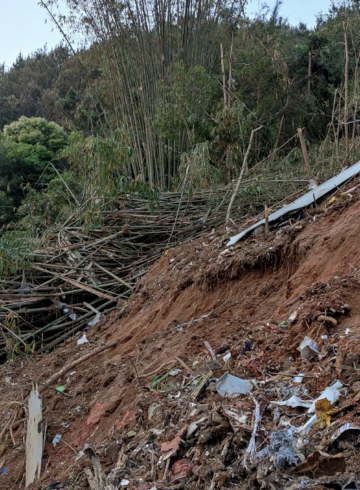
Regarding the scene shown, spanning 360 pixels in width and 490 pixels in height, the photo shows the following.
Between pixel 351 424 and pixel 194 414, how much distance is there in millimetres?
663

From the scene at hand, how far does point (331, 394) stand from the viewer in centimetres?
162

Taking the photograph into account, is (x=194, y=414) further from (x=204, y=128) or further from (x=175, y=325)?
(x=204, y=128)

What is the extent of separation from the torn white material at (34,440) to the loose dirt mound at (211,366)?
5 cm

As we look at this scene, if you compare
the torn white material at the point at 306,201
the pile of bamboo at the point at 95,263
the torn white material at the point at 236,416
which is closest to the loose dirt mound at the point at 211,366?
the torn white material at the point at 236,416

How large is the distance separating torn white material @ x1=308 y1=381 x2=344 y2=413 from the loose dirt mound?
3cm

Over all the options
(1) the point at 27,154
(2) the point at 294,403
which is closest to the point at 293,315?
(2) the point at 294,403

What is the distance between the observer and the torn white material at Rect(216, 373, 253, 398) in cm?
189

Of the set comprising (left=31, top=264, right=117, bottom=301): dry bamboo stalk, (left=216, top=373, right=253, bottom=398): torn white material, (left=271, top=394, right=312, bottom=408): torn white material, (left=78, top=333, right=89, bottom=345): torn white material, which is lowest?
(left=78, top=333, right=89, bottom=345): torn white material

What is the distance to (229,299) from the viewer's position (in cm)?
323

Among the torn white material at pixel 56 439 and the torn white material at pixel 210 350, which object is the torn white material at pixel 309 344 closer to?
the torn white material at pixel 210 350

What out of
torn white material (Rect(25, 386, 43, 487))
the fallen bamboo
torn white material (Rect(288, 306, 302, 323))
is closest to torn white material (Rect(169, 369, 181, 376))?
torn white material (Rect(288, 306, 302, 323))

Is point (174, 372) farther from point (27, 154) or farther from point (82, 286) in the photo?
point (27, 154)

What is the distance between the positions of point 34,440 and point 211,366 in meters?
1.24

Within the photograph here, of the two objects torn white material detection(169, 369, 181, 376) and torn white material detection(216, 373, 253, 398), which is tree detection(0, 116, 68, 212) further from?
torn white material detection(216, 373, 253, 398)
